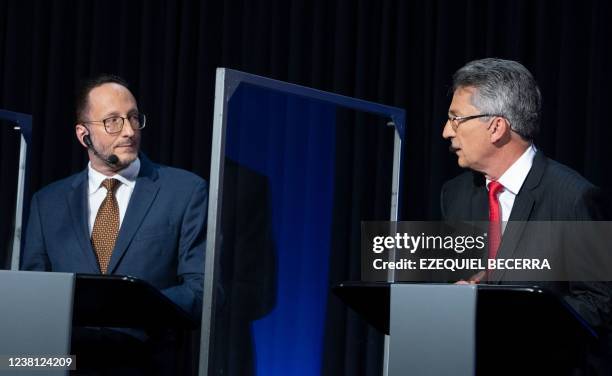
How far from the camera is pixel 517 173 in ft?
9.20

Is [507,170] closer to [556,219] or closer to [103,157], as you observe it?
[556,219]

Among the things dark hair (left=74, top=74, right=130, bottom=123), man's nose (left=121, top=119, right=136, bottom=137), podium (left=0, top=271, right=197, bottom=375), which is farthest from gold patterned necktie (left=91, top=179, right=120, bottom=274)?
podium (left=0, top=271, right=197, bottom=375)

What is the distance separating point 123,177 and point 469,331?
153 cm

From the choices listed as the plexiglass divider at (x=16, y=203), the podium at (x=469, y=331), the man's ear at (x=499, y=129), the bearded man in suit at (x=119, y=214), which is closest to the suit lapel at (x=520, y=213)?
the man's ear at (x=499, y=129)

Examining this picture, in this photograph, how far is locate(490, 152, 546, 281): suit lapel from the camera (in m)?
2.66

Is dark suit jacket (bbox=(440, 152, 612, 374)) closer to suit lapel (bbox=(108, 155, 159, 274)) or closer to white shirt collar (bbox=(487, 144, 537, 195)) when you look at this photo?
white shirt collar (bbox=(487, 144, 537, 195))

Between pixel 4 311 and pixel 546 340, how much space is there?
1.28 m

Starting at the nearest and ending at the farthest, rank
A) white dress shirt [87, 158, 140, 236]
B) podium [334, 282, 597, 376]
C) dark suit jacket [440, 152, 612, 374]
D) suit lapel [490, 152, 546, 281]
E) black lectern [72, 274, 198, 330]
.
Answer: podium [334, 282, 597, 376]
black lectern [72, 274, 198, 330]
dark suit jacket [440, 152, 612, 374]
suit lapel [490, 152, 546, 281]
white dress shirt [87, 158, 140, 236]

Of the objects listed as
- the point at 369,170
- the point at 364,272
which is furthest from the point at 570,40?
the point at 364,272

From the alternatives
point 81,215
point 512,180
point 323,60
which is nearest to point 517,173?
point 512,180

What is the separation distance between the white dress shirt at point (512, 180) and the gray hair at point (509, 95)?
0.22 feet

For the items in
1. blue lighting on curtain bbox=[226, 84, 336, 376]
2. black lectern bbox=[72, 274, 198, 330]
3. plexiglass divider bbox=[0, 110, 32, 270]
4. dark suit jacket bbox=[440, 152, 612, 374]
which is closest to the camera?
black lectern bbox=[72, 274, 198, 330]

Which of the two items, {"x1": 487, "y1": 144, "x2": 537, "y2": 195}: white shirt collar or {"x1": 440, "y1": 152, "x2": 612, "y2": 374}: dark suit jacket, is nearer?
{"x1": 440, "y1": 152, "x2": 612, "y2": 374}: dark suit jacket

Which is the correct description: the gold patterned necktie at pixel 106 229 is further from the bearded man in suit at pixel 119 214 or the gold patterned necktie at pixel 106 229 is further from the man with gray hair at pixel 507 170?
the man with gray hair at pixel 507 170
